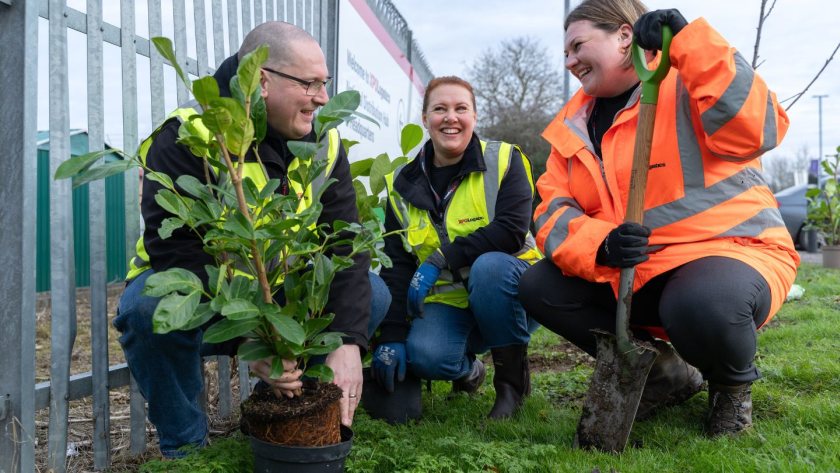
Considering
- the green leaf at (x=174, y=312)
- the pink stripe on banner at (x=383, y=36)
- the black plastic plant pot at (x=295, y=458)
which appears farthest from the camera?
the pink stripe on banner at (x=383, y=36)

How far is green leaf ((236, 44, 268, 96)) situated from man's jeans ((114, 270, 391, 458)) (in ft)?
3.06

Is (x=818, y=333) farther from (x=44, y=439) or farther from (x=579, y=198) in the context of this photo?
(x=44, y=439)

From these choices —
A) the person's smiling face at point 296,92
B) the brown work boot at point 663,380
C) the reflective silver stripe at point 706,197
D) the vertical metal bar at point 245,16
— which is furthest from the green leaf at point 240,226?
the vertical metal bar at point 245,16

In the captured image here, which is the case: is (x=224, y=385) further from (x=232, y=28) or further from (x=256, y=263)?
(x=232, y=28)

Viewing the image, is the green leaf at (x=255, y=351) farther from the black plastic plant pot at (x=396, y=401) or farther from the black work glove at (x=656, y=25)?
the black work glove at (x=656, y=25)

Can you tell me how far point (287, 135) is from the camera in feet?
8.12

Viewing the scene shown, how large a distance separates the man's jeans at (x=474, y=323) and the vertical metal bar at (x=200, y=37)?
60.8 inches

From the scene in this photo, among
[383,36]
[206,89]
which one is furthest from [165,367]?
[383,36]

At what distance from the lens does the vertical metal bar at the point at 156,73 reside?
2.88 meters

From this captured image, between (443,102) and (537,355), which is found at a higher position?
(443,102)

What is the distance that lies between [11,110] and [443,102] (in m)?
1.86

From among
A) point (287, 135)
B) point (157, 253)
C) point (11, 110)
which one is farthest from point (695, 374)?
point (11, 110)

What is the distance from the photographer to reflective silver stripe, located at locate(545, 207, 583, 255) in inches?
104

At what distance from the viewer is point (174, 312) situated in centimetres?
166
